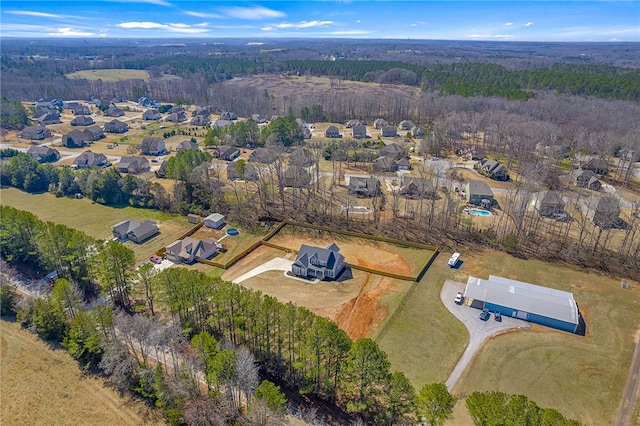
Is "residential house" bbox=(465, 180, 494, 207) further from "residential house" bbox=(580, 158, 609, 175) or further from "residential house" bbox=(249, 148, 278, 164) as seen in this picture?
"residential house" bbox=(249, 148, 278, 164)

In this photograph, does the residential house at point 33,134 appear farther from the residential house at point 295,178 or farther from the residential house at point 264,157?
the residential house at point 295,178

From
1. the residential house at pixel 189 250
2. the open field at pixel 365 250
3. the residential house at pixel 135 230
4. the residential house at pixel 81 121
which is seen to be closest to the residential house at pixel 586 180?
the open field at pixel 365 250

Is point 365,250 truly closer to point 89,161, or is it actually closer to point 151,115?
point 89,161

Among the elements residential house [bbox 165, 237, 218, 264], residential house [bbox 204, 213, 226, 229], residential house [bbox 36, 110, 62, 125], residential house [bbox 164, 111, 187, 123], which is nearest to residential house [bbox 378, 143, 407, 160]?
residential house [bbox 204, 213, 226, 229]

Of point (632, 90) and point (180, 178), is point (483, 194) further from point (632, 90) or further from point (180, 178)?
point (632, 90)

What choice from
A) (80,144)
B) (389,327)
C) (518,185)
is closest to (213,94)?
(80,144)
